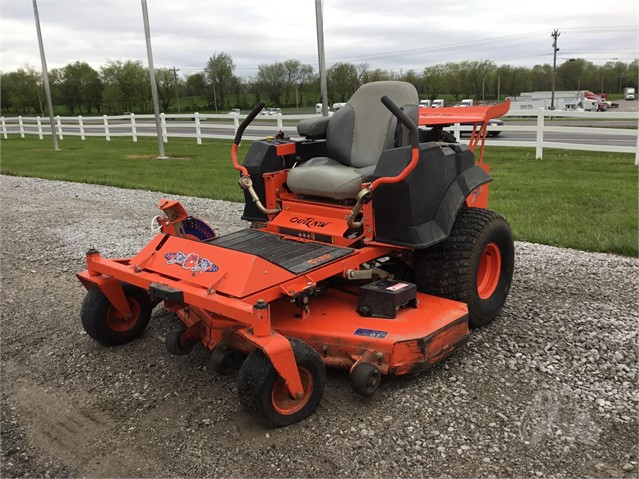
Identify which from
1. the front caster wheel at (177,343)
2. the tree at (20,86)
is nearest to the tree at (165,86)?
the tree at (20,86)

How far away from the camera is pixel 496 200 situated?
298 inches

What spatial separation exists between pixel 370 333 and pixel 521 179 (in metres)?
7.03

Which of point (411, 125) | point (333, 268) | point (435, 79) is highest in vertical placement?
point (435, 79)

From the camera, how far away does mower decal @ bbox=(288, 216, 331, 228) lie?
3737mm

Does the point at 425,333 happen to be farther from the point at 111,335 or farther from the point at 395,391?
the point at 111,335

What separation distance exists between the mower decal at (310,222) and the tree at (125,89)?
47096mm

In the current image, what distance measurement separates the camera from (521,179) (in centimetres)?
921

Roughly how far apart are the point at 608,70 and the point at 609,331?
7110cm

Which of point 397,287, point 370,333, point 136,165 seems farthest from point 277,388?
point 136,165

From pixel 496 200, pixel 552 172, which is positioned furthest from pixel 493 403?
pixel 552 172

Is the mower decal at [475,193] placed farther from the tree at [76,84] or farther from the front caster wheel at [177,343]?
the tree at [76,84]

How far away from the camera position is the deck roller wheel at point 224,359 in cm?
295

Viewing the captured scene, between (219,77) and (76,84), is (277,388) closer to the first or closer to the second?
(219,77)

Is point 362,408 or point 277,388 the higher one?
point 277,388
